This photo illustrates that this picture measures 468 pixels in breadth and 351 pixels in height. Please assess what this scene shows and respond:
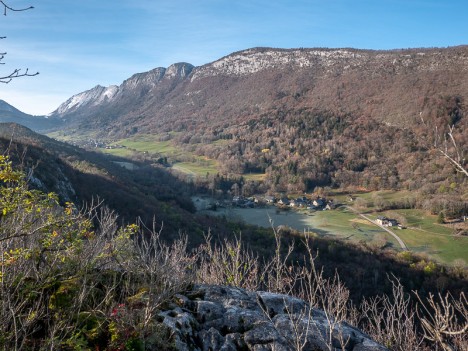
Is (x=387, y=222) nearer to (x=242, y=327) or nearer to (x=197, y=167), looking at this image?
(x=242, y=327)

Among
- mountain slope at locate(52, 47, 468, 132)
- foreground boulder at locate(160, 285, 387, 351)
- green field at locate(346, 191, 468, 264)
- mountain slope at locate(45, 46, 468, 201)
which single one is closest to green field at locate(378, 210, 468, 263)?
green field at locate(346, 191, 468, 264)

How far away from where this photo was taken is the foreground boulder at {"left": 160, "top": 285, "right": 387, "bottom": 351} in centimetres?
495

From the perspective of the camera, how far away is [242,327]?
532 cm

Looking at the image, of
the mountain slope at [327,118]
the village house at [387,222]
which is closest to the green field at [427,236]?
→ the village house at [387,222]

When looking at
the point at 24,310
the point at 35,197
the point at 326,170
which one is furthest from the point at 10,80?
the point at 326,170

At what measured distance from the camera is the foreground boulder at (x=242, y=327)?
4.95 metres

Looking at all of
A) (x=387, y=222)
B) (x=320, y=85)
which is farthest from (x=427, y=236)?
(x=320, y=85)

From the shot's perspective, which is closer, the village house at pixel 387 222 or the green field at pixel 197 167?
the village house at pixel 387 222

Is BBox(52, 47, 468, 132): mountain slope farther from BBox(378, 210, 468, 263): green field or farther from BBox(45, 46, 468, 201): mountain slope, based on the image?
BBox(378, 210, 468, 263): green field

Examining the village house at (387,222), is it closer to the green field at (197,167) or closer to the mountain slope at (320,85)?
the mountain slope at (320,85)

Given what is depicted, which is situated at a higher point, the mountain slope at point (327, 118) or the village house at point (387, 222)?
the mountain slope at point (327, 118)

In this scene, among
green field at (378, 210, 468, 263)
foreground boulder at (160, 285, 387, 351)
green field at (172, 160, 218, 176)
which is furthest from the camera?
green field at (172, 160, 218, 176)

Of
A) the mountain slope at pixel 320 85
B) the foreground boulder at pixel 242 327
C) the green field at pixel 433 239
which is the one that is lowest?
the green field at pixel 433 239

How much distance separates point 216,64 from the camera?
195625mm
